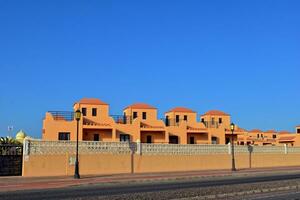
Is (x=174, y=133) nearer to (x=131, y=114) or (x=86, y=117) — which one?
(x=131, y=114)

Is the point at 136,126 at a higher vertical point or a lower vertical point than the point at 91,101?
lower

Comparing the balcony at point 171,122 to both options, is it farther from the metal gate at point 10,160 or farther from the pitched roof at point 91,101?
the metal gate at point 10,160

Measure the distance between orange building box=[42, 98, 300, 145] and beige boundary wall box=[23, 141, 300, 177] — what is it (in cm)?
1413

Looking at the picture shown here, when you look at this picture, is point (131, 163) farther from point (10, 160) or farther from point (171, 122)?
point (171, 122)

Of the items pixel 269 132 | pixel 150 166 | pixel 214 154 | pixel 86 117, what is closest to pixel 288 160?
pixel 214 154

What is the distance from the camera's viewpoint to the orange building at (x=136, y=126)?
48.2m

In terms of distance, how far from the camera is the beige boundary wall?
101ft

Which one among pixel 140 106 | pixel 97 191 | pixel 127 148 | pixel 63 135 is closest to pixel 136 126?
pixel 140 106

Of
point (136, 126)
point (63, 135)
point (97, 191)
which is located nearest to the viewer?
point (97, 191)

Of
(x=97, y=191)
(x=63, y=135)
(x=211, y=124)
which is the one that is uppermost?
(x=211, y=124)

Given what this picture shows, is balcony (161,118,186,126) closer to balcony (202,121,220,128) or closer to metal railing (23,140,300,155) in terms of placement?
balcony (202,121,220,128)

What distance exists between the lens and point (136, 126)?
53.0m

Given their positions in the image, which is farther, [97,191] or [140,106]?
[140,106]

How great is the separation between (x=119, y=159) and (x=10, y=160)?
27.0 ft
